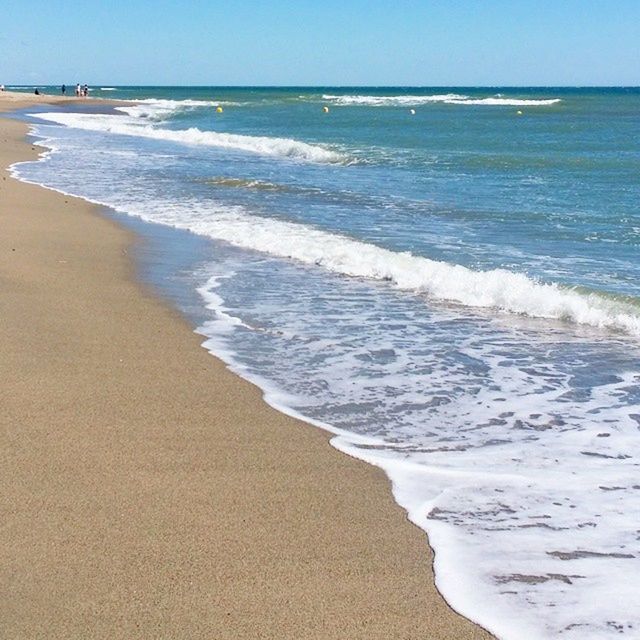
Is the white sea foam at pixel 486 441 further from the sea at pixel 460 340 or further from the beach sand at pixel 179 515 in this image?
the beach sand at pixel 179 515

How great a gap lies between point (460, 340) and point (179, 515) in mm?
4170

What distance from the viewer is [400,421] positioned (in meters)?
5.60

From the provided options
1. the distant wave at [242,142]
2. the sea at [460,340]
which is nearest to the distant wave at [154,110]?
the distant wave at [242,142]

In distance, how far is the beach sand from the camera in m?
3.30

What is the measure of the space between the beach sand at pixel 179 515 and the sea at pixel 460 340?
0.23 metres

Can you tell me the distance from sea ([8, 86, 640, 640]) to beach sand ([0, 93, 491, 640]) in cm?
23

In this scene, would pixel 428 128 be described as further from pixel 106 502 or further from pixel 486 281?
pixel 106 502

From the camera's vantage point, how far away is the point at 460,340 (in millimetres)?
7742

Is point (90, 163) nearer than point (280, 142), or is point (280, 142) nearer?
point (90, 163)

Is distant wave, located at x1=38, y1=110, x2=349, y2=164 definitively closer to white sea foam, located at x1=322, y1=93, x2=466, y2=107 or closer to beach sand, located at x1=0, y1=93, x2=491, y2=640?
beach sand, located at x1=0, y1=93, x2=491, y2=640

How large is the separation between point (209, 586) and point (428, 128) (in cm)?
4548


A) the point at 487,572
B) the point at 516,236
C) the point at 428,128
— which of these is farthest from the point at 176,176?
the point at 428,128

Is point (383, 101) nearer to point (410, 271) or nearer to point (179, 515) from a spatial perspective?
point (410, 271)

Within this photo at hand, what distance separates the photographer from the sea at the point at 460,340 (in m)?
3.91
